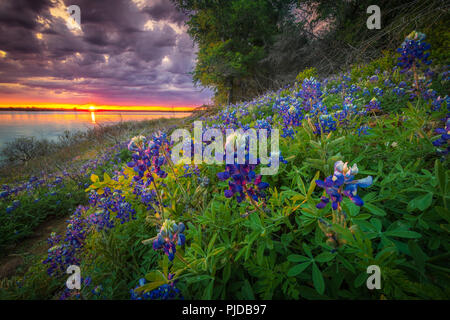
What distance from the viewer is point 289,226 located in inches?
47.5

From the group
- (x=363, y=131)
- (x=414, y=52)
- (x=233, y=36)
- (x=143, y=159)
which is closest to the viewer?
(x=143, y=159)

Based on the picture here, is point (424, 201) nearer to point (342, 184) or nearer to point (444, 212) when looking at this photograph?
point (444, 212)

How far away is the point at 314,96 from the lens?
121 inches

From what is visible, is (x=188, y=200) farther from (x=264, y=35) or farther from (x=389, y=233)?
(x=264, y=35)

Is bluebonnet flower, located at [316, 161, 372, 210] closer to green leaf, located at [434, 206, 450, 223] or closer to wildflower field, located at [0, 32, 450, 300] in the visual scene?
wildflower field, located at [0, 32, 450, 300]

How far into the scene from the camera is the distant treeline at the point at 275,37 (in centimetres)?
711

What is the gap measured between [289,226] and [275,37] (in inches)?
550

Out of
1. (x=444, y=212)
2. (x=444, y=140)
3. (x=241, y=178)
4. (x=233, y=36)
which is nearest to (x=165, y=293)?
(x=241, y=178)

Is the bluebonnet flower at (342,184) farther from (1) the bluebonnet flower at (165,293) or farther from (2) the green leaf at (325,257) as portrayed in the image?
(1) the bluebonnet flower at (165,293)

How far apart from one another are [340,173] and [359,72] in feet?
17.4

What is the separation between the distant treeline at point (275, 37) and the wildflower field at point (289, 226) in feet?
18.3
